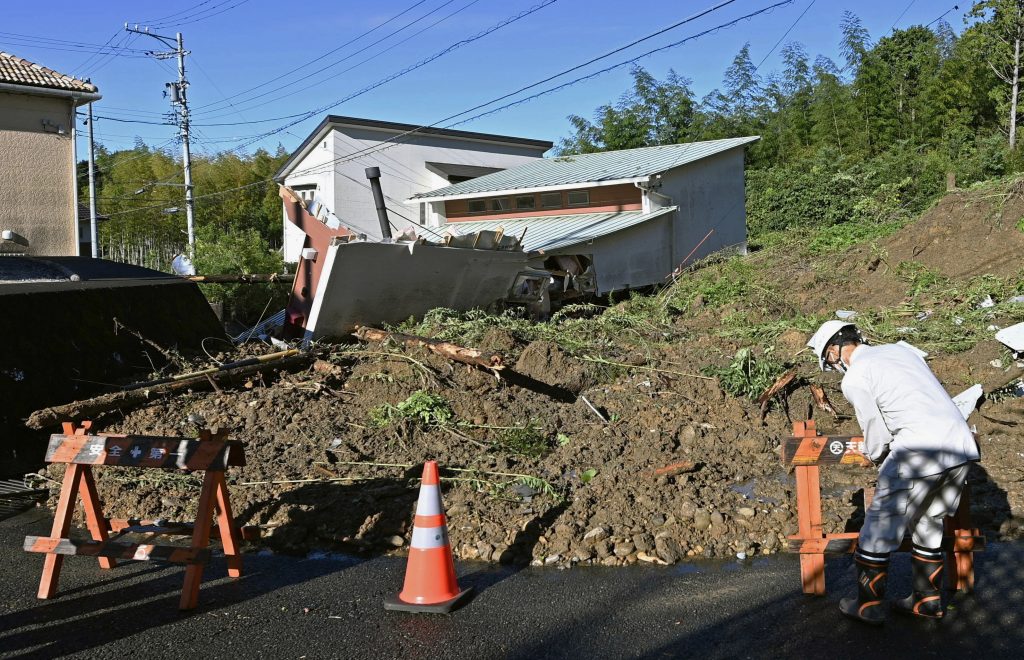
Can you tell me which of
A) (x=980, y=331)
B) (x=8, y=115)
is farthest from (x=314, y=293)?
(x=8, y=115)

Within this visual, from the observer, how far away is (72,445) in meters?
5.25

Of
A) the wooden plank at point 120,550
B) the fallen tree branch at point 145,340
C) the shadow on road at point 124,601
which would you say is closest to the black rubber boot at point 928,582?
the shadow on road at point 124,601

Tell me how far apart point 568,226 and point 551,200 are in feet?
7.90

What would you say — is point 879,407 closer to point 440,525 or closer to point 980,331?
point 440,525

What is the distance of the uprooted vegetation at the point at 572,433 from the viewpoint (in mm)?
6090

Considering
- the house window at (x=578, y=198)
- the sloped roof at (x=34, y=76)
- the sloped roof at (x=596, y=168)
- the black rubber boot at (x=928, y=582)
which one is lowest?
the black rubber boot at (x=928, y=582)

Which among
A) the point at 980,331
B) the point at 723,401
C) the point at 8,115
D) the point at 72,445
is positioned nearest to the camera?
the point at 72,445

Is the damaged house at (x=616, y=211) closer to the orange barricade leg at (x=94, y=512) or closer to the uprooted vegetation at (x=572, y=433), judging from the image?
the uprooted vegetation at (x=572, y=433)

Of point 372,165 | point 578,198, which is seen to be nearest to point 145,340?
point 578,198

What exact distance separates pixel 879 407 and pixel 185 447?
3853mm

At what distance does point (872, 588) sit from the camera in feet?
14.2

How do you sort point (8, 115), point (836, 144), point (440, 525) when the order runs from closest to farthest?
point (440, 525) < point (8, 115) < point (836, 144)

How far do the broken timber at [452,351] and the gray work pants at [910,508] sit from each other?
4900mm

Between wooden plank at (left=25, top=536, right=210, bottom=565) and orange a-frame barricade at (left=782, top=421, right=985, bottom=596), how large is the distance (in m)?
3.31
